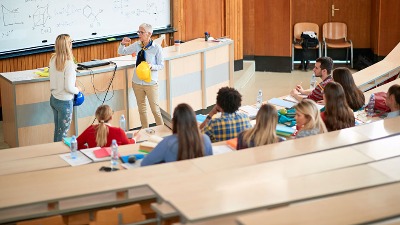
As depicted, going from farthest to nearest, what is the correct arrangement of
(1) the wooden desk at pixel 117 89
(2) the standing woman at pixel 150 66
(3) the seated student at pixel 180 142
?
(2) the standing woman at pixel 150 66, (1) the wooden desk at pixel 117 89, (3) the seated student at pixel 180 142

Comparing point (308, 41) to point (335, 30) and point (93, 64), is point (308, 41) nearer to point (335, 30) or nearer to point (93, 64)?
point (335, 30)

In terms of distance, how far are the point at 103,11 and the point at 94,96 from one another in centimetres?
232

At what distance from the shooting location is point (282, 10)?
14086mm

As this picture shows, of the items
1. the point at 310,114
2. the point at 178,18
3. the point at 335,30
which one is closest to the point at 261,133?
the point at 310,114

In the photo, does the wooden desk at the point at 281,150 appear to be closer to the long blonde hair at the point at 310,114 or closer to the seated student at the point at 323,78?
the long blonde hair at the point at 310,114

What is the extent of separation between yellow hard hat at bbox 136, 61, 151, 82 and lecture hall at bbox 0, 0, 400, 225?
0.09 feet

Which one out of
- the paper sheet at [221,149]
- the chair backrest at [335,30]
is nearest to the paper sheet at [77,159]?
the paper sheet at [221,149]

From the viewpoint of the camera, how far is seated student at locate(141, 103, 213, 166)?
20.0 ft

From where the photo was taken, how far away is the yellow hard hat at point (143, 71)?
9438 millimetres

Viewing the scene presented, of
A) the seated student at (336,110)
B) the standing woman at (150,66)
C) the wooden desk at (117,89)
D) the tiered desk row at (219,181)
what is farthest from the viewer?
the standing woman at (150,66)

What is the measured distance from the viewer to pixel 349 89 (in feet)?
27.0

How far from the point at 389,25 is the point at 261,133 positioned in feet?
26.4

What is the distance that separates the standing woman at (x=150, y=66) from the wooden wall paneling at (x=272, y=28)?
481cm

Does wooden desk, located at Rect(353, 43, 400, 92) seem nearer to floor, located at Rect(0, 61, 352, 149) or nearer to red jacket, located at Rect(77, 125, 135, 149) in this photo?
floor, located at Rect(0, 61, 352, 149)
